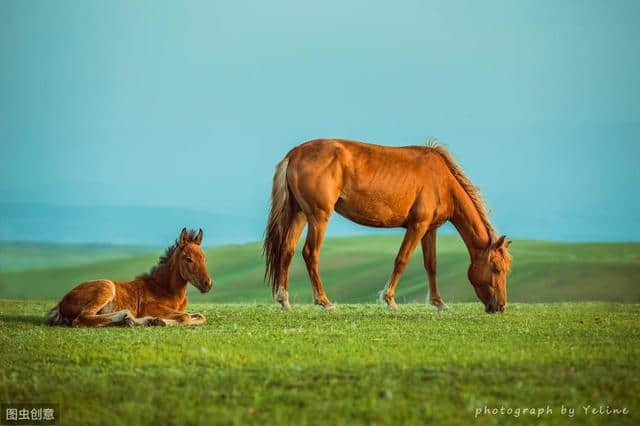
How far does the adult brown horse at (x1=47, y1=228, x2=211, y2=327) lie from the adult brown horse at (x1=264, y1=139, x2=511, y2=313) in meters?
3.01

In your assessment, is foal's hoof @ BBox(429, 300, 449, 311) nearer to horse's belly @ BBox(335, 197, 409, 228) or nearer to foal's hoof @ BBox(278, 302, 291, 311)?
horse's belly @ BBox(335, 197, 409, 228)

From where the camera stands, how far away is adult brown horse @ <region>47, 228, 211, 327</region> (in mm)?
13523

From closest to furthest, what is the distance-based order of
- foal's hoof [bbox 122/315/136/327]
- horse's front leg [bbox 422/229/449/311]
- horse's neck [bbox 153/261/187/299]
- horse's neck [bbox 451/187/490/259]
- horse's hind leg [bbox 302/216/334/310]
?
1. foal's hoof [bbox 122/315/136/327]
2. horse's neck [bbox 153/261/187/299]
3. horse's hind leg [bbox 302/216/334/310]
4. horse's neck [bbox 451/187/490/259]
5. horse's front leg [bbox 422/229/449/311]

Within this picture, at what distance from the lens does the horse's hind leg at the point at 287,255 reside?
17094 mm

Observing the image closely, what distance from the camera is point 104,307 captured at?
44.9 ft

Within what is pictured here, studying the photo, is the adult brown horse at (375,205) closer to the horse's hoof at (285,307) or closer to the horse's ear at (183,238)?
the horse's hoof at (285,307)

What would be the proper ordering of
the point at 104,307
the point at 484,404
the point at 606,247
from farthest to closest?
the point at 606,247 → the point at 104,307 → the point at 484,404

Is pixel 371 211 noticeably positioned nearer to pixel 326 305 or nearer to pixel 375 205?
pixel 375 205

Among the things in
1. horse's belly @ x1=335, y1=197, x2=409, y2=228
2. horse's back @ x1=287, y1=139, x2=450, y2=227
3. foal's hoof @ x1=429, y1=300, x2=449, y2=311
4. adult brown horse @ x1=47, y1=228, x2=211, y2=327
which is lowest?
foal's hoof @ x1=429, y1=300, x2=449, y2=311

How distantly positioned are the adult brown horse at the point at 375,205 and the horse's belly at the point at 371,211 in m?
0.02

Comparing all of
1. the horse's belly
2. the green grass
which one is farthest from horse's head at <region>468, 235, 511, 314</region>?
the green grass

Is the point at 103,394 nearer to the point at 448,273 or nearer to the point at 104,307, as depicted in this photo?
the point at 104,307

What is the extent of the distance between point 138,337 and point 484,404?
586cm

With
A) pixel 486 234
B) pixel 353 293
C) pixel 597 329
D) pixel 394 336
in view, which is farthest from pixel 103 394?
pixel 353 293
